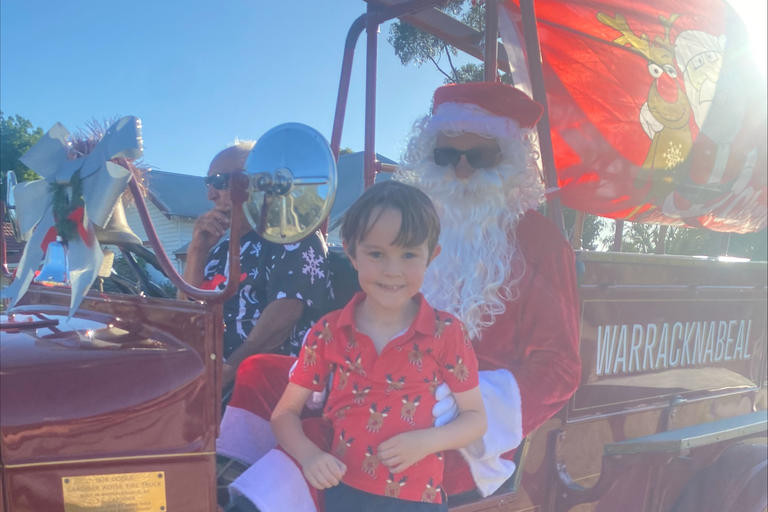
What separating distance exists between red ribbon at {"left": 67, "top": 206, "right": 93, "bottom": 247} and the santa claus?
0.65 metres

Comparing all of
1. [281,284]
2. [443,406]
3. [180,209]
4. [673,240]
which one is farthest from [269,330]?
[180,209]

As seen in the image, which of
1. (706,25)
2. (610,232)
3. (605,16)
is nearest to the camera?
(605,16)

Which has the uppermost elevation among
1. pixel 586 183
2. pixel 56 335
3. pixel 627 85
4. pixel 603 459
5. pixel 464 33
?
pixel 464 33

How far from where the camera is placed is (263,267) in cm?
215

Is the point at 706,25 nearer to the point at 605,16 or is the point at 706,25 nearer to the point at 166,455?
the point at 605,16

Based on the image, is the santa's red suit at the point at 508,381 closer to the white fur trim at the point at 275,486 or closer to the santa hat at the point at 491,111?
the white fur trim at the point at 275,486

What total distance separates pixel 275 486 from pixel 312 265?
916 mm

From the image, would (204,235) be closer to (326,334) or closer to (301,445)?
(326,334)

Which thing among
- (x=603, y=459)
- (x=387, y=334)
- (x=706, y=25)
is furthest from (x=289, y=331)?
(x=706, y=25)

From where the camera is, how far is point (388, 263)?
1.33m

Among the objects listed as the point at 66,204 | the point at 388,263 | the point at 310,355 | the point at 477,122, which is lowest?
the point at 310,355

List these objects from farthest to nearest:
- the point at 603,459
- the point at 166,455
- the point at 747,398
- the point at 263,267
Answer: the point at 747,398 → the point at 263,267 → the point at 603,459 → the point at 166,455

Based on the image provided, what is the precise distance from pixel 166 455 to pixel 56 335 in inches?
17.8

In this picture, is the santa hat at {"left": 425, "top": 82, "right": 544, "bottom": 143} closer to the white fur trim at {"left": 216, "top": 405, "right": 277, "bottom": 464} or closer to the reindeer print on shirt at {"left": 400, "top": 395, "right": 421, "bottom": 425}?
the reindeer print on shirt at {"left": 400, "top": 395, "right": 421, "bottom": 425}
